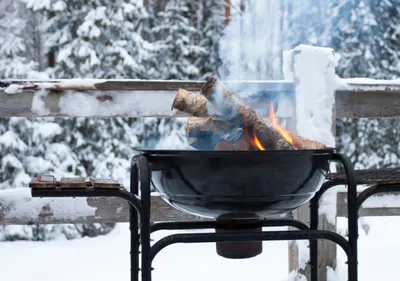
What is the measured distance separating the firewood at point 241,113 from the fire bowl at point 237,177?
0.18 metres

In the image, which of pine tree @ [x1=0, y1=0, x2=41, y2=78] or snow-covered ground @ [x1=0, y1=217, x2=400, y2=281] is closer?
snow-covered ground @ [x1=0, y1=217, x2=400, y2=281]

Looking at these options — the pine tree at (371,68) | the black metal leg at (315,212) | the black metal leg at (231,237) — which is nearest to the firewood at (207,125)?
the black metal leg at (231,237)

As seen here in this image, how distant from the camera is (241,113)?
6.24ft

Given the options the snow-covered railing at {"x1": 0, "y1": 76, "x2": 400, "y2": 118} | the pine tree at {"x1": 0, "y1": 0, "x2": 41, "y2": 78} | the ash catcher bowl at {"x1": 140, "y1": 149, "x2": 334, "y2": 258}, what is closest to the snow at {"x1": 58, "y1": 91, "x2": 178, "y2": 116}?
the snow-covered railing at {"x1": 0, "y1": 76, "x2": 400, "y2": 118}

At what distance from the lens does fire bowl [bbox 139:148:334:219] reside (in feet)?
5.45

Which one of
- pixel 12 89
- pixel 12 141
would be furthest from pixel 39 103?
pixel 12 141

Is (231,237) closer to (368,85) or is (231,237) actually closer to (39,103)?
(39,103)

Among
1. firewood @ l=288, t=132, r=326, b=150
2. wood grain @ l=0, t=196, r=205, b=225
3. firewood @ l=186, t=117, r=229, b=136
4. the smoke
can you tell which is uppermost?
the smoke

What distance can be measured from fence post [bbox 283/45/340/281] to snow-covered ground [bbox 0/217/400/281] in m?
0.13

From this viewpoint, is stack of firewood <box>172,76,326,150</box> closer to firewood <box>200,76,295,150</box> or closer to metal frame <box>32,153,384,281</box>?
firewood <box>200,76,295,150</box>

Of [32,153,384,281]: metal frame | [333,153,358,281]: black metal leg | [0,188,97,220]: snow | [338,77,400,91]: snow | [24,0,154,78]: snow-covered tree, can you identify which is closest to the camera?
[32,153,384,281]: metal frame

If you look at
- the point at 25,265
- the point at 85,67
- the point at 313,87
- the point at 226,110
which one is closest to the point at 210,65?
the point at 85,67

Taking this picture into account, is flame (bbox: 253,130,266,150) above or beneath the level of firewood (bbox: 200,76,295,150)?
beneath

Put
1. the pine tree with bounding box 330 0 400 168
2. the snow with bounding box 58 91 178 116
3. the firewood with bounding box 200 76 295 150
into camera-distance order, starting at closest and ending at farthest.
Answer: the firewood with bounding box 200 76 295 150, the snow with bounding box 58 91 178 116, the pine tree with bounding box 330 0 400 168
